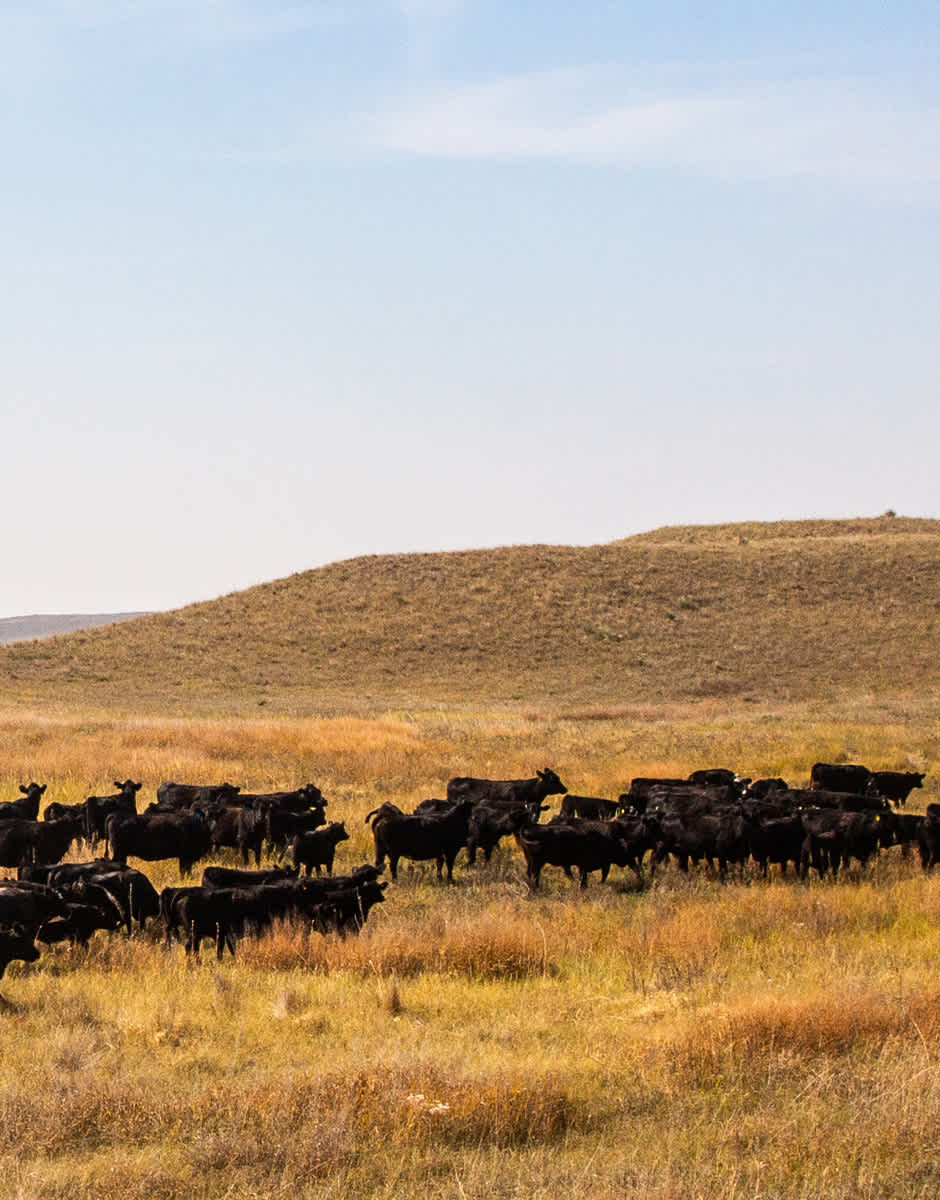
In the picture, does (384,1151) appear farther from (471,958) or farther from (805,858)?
(805,858)

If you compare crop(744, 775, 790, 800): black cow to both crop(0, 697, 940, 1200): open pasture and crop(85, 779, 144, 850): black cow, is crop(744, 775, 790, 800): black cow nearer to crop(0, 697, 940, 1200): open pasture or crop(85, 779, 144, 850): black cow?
crop(0, 697, 940, 1200): open pasture

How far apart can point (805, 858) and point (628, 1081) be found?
9.34 metres

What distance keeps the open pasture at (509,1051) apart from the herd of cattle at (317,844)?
18.4 inches

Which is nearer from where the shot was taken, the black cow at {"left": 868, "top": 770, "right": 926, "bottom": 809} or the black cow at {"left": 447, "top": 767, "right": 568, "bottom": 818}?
the black cow at {"left": 447, "top": 767, "right": 568, "bottom": 818}

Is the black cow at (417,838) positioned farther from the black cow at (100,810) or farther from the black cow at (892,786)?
the black cow at (892,786)

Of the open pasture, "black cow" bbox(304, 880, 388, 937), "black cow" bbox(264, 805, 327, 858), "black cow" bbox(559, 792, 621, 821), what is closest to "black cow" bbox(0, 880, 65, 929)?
the open pasture

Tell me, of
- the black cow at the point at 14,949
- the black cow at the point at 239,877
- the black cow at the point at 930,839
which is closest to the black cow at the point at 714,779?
the black cow at the point at 930,839

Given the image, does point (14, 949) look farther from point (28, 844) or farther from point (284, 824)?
point (284, 824)

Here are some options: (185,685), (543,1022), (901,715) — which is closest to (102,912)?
(543,1022)

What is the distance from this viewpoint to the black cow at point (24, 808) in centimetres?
1866

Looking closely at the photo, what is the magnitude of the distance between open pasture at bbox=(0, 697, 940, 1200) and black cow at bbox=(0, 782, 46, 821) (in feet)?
20.9

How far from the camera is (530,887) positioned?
16.2 meters

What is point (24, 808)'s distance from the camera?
1969 cm

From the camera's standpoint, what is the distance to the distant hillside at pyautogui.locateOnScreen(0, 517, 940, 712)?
214 feet
